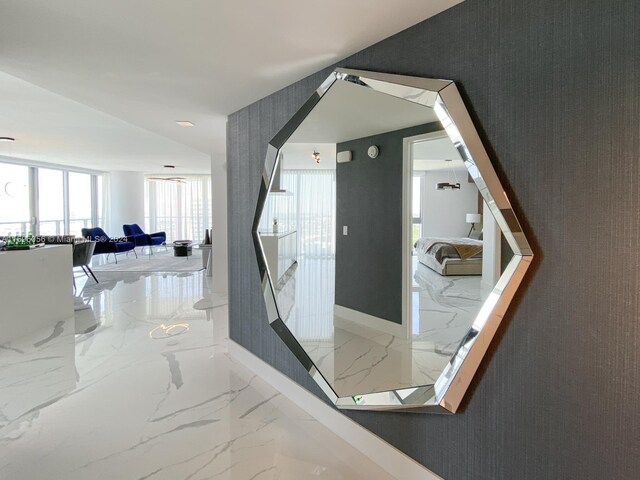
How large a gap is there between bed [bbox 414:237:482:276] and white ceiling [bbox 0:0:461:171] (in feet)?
3.28

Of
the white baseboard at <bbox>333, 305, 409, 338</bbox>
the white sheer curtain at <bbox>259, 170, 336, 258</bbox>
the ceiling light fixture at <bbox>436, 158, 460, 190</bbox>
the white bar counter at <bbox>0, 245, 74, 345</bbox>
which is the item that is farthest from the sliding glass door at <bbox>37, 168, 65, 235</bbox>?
the ceiling light fixture at <bbox>436, 158, 460, 190</bbox>

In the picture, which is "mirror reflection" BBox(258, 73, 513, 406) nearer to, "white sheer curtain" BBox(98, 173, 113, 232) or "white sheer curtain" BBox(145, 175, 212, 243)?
"white sheer curtain" BBox(145, 175, 212, 243)

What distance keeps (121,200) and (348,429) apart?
11.2 meters

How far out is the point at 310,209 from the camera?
2627 millimetres

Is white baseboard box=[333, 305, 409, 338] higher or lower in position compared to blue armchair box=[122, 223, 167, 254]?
lower

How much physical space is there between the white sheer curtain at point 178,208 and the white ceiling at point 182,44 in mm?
9157

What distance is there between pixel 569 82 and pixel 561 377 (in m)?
1.00

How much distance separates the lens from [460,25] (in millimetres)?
1704

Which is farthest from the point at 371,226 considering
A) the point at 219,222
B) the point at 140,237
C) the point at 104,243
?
the point at 140,237

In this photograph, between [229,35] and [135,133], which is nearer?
[229,35]

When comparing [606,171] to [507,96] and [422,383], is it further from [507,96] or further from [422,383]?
[422,383]

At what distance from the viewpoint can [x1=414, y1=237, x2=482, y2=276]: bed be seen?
171cm

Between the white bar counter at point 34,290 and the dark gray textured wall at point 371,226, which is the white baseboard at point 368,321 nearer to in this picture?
the dark gray textured wall at point 371,226

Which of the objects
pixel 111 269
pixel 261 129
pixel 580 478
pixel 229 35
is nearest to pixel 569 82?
pixel 580 478
